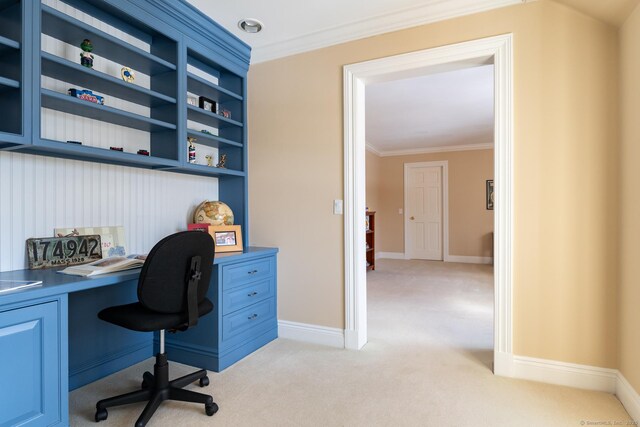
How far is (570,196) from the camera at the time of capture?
7.12 feet

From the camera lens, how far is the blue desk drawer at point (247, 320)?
8.07 feet

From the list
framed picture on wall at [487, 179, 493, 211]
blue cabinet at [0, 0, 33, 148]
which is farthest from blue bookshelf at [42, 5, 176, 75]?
framed picture on wall at [487, 179, 493, 211]

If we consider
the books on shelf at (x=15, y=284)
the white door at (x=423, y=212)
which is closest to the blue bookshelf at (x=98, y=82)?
the books on shelf at (x=15, y=284)

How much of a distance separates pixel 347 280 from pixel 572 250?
58.8 inches

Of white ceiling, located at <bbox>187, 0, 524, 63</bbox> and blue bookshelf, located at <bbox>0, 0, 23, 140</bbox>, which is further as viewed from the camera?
white ceiling, located at <bbox>187, 0, 524, 63</bbox>

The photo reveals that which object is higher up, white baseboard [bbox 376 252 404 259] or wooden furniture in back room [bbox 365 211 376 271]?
wooden furniture in back room [bbox 365 211 376 271]

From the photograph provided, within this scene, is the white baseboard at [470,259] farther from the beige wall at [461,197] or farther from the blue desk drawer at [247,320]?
the blue desk drawer at [247,320]

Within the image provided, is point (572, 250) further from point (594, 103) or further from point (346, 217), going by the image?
point (346, 217)

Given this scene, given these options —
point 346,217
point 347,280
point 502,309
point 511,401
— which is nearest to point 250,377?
point 347,280

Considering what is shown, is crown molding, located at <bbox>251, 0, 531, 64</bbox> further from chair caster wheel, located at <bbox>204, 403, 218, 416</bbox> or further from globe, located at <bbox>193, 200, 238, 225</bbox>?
chair caster wheel, located at <bbox>204, 403, 218, 416</bbox>

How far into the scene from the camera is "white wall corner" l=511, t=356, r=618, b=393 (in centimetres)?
210

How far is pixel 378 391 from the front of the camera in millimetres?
2111

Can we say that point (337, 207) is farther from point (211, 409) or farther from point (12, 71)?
point (12, 71)

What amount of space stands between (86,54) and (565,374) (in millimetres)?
3445
